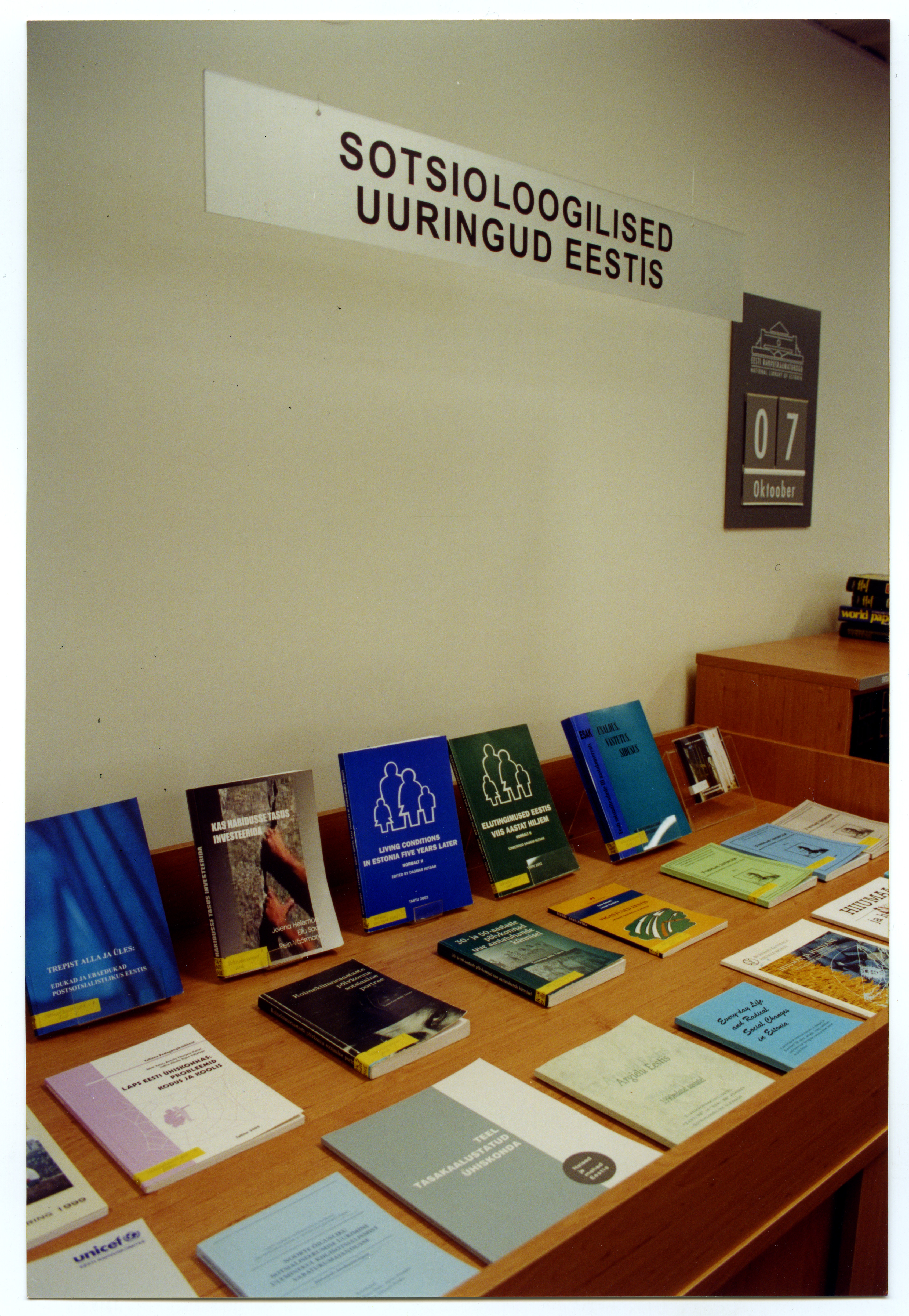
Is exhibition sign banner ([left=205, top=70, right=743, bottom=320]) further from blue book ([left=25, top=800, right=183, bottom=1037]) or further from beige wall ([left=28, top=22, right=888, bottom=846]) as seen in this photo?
blue book ([left=25, top=800, right=183, bottom=1037])

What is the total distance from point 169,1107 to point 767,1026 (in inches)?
28.5

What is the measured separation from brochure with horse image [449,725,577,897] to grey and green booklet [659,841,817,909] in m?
0.21

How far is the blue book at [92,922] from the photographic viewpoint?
112 centimetres

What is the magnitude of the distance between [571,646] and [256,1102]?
47.6 inches

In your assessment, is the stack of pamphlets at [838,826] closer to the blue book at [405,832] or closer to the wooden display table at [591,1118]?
the wooden display table at [591,1118]

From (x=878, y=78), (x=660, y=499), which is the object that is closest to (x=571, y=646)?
(x=660, y=499)

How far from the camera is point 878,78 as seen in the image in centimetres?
267

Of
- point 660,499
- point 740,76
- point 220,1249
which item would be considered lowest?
point 220,1249

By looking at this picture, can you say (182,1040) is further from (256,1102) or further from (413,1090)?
(413,1090)

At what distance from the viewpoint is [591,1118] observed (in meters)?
0.98

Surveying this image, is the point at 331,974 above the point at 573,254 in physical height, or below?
below

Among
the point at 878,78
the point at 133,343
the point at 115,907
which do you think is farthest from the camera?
the point at 878,78

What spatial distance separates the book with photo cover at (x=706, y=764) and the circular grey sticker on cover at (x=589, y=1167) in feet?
3.70

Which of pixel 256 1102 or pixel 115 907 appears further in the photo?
pixel 115 907
